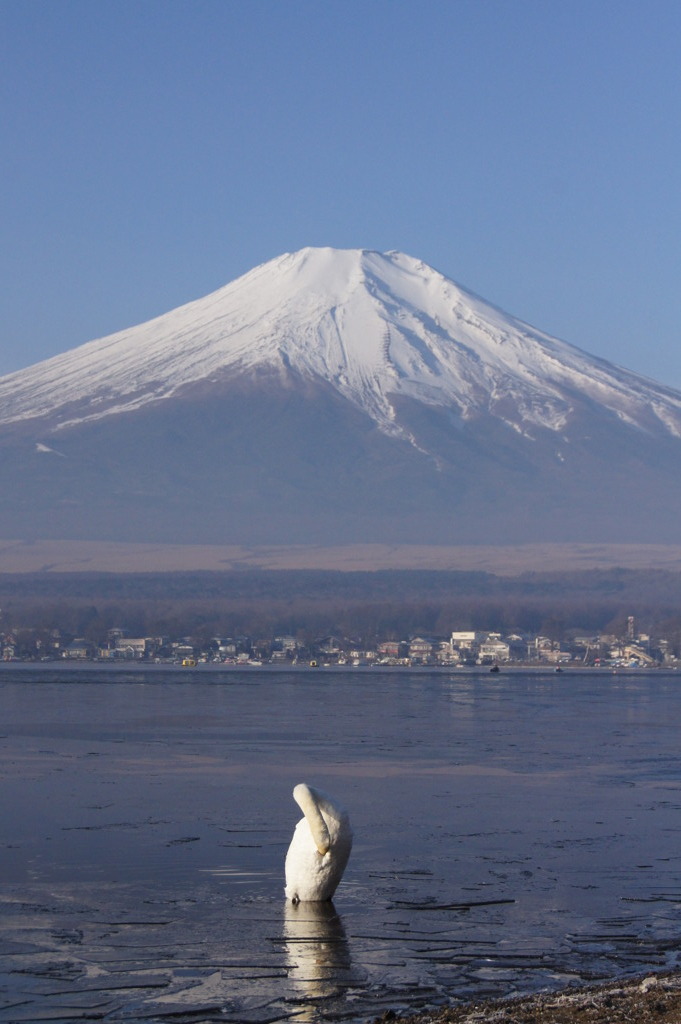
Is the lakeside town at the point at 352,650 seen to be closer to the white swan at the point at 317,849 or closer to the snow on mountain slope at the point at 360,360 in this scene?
the snow on mountain slope at the point at 360,360

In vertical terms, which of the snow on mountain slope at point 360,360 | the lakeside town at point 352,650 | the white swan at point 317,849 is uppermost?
the snow on mountain slope at point 360,360

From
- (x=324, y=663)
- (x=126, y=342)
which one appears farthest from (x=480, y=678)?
(x=126, y=342)

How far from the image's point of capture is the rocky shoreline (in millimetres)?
10305

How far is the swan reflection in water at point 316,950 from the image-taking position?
460 inches

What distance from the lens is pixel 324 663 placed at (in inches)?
3971

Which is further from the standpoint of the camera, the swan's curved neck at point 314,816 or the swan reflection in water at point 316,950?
the swan's curved neck at point 314,816

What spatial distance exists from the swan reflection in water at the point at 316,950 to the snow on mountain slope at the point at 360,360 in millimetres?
163095

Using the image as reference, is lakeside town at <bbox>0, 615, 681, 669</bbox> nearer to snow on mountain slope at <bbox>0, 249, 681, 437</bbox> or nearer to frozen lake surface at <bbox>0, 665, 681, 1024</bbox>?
frozen lake surface at <bbox>0, 665, 681, 1024</bbox>

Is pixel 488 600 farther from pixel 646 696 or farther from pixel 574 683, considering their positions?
pixel 646 696

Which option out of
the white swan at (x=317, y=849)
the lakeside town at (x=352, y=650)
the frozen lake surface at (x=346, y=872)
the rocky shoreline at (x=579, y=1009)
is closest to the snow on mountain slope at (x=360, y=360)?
the lakeside town at (x=352, y=650)

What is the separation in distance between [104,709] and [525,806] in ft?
74.1

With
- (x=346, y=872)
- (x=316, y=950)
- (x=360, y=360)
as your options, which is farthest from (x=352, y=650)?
(x=316, y=950)

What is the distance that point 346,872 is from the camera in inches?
632

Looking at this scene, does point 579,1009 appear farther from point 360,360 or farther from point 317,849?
point 360,360
